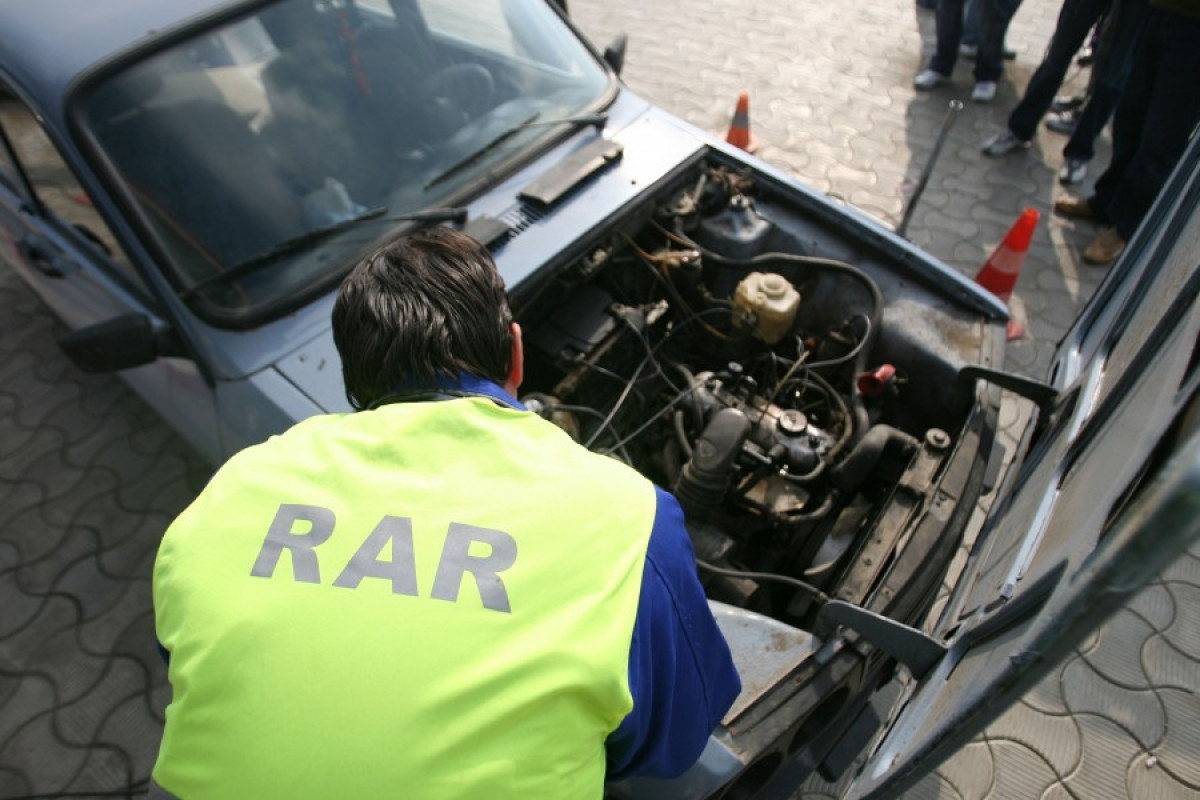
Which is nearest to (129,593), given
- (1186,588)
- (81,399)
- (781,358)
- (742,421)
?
(81,399)

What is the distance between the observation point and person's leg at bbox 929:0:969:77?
4797 mm

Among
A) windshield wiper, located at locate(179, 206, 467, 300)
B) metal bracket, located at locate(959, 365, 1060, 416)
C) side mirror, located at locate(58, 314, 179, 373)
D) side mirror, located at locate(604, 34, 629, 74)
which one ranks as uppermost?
side mirror, located at locate(604, 34, 629, 74)

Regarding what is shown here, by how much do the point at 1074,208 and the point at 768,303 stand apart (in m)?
3.09

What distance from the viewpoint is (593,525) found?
945 millimetres

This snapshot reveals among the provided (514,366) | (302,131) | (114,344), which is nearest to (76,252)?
(114,344)

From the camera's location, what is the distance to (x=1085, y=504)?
3.41 feet

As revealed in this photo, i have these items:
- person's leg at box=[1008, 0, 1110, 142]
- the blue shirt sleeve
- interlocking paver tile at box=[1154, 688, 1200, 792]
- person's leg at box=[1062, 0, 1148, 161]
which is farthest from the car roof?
person's leg at box=[1008, 0, 1110, 142]

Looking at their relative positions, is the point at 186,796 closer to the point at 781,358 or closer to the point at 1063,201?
the point at 781,358

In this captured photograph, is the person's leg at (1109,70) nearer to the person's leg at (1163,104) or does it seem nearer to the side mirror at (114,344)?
the person's leg at (1163,104)

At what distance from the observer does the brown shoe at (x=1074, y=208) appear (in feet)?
13.4

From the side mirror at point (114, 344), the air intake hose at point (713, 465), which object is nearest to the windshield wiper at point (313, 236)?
the side mirror at point (114, 344)

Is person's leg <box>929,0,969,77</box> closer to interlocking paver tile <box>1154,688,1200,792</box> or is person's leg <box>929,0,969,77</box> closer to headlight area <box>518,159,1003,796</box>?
headlight area <box>518,159,1003,796</box>

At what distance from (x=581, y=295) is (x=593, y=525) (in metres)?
1.45

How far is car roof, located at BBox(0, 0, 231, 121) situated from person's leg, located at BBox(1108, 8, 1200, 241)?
3869mm
